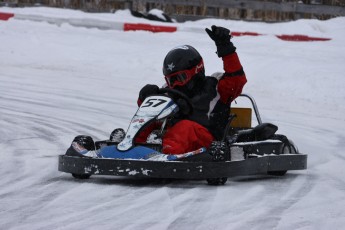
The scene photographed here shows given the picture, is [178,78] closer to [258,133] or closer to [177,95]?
[177,95]

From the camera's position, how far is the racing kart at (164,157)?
19.4 ft

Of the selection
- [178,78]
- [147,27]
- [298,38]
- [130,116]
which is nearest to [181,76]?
[178,78]

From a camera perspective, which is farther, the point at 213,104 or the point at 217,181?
the point at 213,104

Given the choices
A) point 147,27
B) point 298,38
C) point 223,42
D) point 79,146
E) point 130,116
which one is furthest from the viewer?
point 147,27

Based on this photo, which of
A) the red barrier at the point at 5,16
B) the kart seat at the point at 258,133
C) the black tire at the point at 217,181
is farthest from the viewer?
the red barrier at the point at 5,16

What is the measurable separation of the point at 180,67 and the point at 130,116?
13.2 ft

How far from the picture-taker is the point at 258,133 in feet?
23.5

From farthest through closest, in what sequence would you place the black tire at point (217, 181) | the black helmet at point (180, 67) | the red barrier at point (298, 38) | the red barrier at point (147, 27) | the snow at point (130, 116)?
the red barrier at point (147, 27) → the red barrier at point (298, 38) → the black helmet at point (180, 67) → the black tire at point (217, 181) → the snow at point (130, 116)

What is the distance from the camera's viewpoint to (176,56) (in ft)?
22.1

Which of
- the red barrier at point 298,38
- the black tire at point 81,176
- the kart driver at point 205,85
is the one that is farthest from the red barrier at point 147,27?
the black tire at point 81,176

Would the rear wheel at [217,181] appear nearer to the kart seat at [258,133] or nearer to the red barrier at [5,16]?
the kart seat at [258,133]

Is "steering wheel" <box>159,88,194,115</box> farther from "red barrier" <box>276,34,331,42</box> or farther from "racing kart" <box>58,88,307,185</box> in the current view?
"red barrier" <box>276,34,331,42</box>

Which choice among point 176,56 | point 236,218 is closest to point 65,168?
point 176,56

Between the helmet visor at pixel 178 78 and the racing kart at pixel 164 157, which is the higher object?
the helmet visor at pixel 178 78
